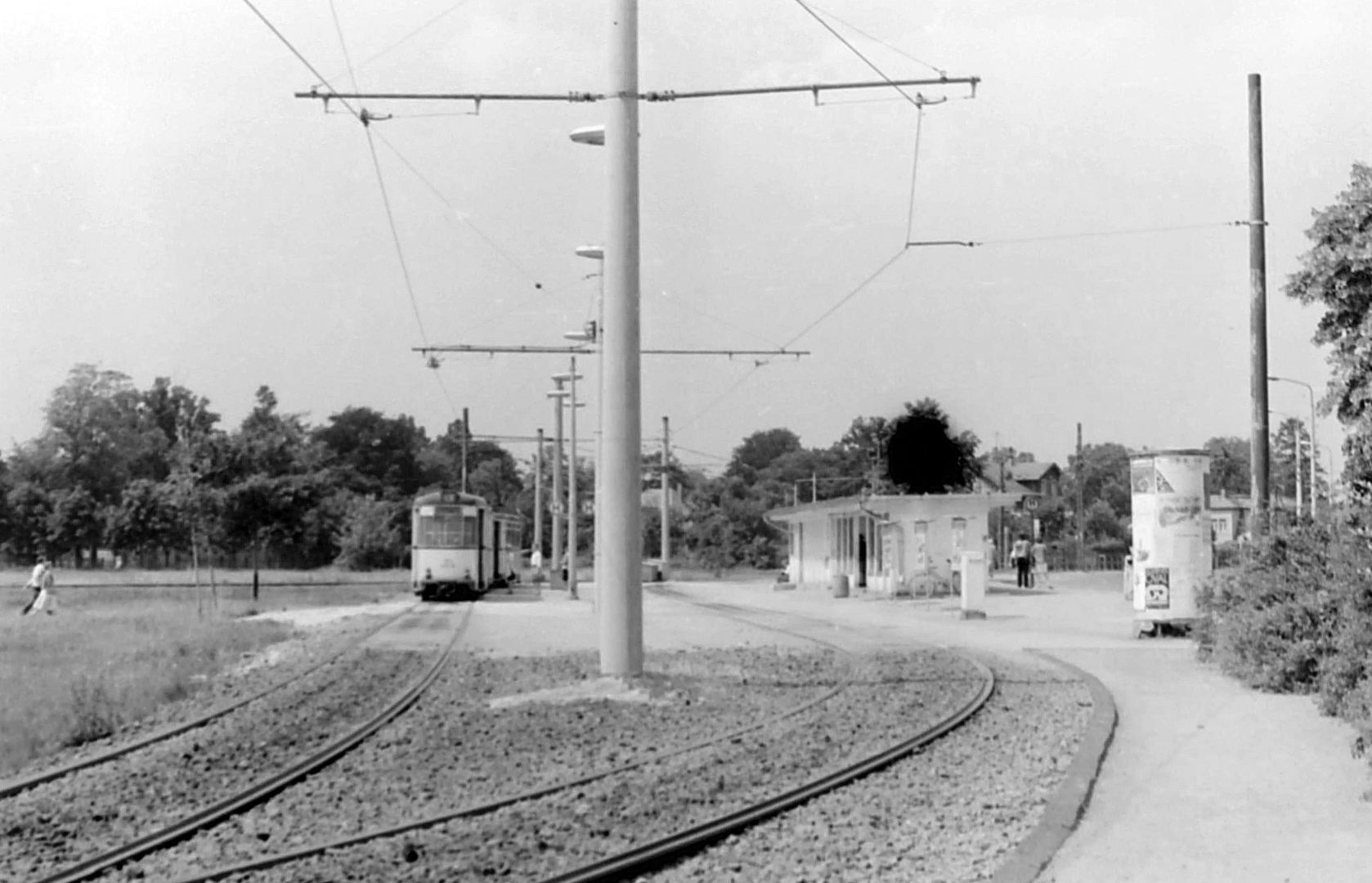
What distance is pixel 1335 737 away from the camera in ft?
37.5

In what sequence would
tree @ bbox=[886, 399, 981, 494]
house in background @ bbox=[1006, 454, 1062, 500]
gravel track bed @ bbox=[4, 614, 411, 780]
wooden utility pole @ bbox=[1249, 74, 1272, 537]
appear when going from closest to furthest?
gravel track bed @ bbox=[4, 614, 411, 780], wooden utility pole @ bbox=[1249, 74, 1272, 537], tree @ bbox=[886, 399, 981, 494], house in background @ bbox=[1006, 454, 1062, 500]

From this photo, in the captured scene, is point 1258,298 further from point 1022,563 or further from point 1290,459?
point 1290,459

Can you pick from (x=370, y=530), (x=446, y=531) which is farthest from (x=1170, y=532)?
(x=370, y=530)

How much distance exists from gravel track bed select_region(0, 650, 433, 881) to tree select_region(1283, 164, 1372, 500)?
7.75 meters

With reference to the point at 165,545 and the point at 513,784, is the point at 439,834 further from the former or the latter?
the point at 165,545

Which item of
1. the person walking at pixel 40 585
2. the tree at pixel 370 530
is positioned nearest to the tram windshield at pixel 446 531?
the tree at pixel 370 530

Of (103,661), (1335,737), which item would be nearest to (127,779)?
(1335,737)

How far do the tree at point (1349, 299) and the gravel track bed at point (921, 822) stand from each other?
9.51 ft

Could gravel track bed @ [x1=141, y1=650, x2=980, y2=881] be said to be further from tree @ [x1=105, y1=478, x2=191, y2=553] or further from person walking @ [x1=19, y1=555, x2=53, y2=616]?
tree @ [x1=105, y1=478, x2=191, y2=553]

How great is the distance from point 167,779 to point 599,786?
11.0 ft

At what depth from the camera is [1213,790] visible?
30.6 feet

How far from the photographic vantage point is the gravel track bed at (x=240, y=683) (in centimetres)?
1315

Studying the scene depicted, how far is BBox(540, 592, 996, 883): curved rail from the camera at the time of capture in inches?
283

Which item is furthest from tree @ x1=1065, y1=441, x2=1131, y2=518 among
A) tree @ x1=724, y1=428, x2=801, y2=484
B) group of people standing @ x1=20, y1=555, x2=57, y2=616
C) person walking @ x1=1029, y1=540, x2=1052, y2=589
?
group of people standing @ x1=20, y1=555, x2=57, y2=616
